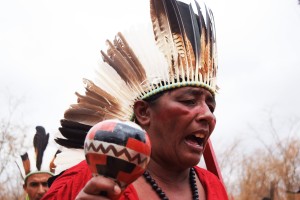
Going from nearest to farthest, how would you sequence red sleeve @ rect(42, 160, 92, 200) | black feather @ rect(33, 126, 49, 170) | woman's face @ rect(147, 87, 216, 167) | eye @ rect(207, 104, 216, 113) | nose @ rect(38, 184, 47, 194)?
red sleeve @ rect(42, 160, 92, 200) → woman's face @ rect(147, 87, 216, 167) → eye @ rect(207, 104, 216, 113) → black feather @ rect(33, 126, 49, 170) → nose @ rect(38, 184, 47, 194)

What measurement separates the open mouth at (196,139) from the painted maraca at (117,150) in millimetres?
789

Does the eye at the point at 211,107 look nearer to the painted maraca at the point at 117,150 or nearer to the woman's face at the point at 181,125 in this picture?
the woman's face at the point at 181,125

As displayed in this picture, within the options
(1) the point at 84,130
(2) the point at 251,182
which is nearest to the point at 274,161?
(2) the point at 251,182

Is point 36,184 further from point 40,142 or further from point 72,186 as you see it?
point 72,186

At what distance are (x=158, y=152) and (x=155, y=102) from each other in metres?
0.26

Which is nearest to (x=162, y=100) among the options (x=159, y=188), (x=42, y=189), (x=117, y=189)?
(x=159, y=188)

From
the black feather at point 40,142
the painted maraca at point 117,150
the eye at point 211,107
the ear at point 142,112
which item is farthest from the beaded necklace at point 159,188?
the black feather at point 40,142

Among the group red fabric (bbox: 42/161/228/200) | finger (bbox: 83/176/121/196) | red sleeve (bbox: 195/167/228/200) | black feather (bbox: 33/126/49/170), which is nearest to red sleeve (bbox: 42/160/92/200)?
red fabric (bbox: 42/161/228/200)

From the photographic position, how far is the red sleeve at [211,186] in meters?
2.84

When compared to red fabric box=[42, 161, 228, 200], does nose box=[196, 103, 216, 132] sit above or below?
above

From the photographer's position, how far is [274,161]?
22.7 meters

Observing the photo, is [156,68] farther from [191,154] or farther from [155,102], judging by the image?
[191,154]

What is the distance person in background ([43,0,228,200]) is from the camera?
8.64 ft

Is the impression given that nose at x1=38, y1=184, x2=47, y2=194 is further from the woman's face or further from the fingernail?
the fingernail
